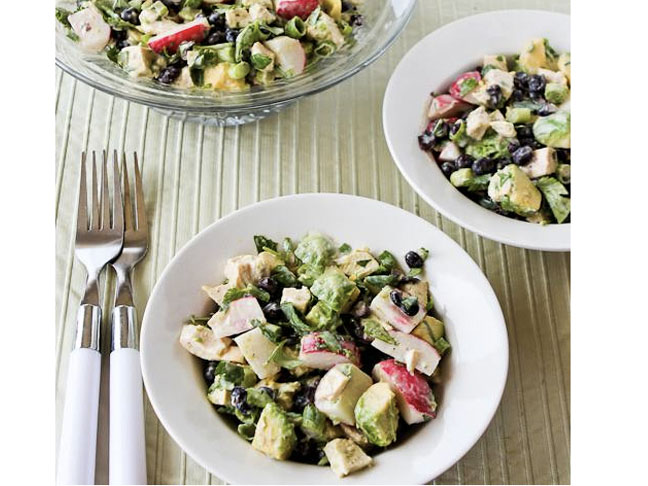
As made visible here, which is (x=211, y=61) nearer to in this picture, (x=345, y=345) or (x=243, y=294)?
(x=243, y=294)

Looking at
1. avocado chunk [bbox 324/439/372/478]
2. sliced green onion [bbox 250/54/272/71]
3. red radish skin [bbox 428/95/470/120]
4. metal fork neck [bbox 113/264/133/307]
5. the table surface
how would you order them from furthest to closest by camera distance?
1. red radish skin [bbox 428/95/470/120]
2. sliced green onion [bbox 250/54/272/71]
3. metal fork neck [bbox 113/264/133/307]
4. the table surface
5. avocado chunk [bbox 324/439/372/478]

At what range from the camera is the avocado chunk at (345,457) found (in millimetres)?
1167

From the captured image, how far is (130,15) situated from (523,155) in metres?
0.98

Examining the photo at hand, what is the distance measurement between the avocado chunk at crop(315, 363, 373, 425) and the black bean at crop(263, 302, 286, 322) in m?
0.15

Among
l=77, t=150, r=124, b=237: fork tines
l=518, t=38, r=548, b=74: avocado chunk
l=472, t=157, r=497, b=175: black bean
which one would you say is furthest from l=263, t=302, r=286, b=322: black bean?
l=518, t=38, r=548, b=74: avocado chunk

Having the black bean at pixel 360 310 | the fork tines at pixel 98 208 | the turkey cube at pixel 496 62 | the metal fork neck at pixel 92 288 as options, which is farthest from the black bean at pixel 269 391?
the turkey cube at pixel 496 62

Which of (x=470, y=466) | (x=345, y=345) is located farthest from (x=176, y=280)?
(x=470, y=466)

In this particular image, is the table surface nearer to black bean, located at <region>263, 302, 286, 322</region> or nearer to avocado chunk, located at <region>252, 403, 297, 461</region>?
avocado chunk, located at <region>252, 403, 297, 461</region>

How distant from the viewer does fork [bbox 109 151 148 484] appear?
1.26 m

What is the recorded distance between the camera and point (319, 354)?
4.09 ft

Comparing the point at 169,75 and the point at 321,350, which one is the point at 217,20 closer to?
the point at 169,75

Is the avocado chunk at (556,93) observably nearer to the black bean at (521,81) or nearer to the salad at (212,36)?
the black bean at (521,81)

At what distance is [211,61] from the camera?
1.62m

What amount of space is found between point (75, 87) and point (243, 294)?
0.93 m
